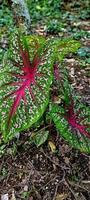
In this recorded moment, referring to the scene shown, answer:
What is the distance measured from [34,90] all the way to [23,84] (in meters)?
0.09

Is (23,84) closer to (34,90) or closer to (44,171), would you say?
(34,90)

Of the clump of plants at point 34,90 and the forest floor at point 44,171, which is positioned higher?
the clump of plants at point 34,90

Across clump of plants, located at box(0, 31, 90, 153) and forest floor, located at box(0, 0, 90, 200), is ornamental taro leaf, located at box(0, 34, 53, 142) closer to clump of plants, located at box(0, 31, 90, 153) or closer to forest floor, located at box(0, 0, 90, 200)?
clump of plants, located at box(0, 31, 90, 153)

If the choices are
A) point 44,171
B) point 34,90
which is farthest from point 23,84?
point 44,171

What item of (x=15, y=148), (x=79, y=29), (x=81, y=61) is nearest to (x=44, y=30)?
(x=79, y=29)

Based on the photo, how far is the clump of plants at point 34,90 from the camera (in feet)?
6.29

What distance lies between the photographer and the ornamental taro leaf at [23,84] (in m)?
1.90

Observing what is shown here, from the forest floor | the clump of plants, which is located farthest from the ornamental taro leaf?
the forest floor

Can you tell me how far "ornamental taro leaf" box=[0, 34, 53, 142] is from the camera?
1.90 m

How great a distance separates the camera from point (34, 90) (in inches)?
77.7

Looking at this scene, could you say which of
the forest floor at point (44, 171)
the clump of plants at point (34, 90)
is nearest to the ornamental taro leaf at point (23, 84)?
the clump of plants at point (34, 90)

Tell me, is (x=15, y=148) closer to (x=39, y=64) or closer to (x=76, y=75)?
(x=39, y=64)

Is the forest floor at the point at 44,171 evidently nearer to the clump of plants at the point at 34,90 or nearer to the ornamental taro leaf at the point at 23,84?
the clump of plants at the point at 34,90

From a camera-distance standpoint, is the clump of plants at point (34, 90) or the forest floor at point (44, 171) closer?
the clump of plants at point (34, 90)
